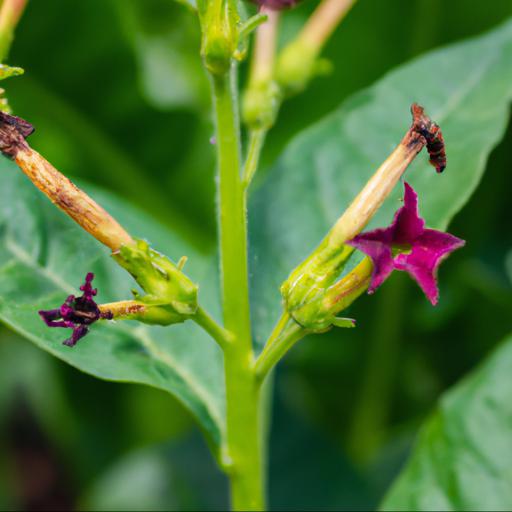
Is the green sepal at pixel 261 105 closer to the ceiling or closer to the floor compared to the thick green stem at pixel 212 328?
closer to the ceiling

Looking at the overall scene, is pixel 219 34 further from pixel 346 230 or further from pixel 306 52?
pixel 306 52

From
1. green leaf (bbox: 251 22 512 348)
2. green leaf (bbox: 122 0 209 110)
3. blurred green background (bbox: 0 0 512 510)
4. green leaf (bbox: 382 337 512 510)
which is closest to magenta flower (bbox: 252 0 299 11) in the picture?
green leaf (bbox: 251 22 512 348)

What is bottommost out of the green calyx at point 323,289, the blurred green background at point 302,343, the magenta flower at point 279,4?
the blurred green background at point 302,343

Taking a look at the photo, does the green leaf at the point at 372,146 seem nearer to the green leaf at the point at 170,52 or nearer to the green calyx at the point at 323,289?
the green calyx at the point at 323,289

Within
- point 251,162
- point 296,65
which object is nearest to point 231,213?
point 251,162

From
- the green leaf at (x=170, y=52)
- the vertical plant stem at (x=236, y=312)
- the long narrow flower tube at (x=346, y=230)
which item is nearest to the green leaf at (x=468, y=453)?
the vertical plant stem at (x=236, y=312)

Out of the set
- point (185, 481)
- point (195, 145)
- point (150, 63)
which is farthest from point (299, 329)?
point (150, 63)

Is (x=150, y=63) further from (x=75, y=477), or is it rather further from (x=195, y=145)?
(x=75, y=477)

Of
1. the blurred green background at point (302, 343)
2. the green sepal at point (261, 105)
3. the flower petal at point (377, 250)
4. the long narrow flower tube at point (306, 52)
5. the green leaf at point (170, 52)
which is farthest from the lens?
the green leaf at point (170, 52)
